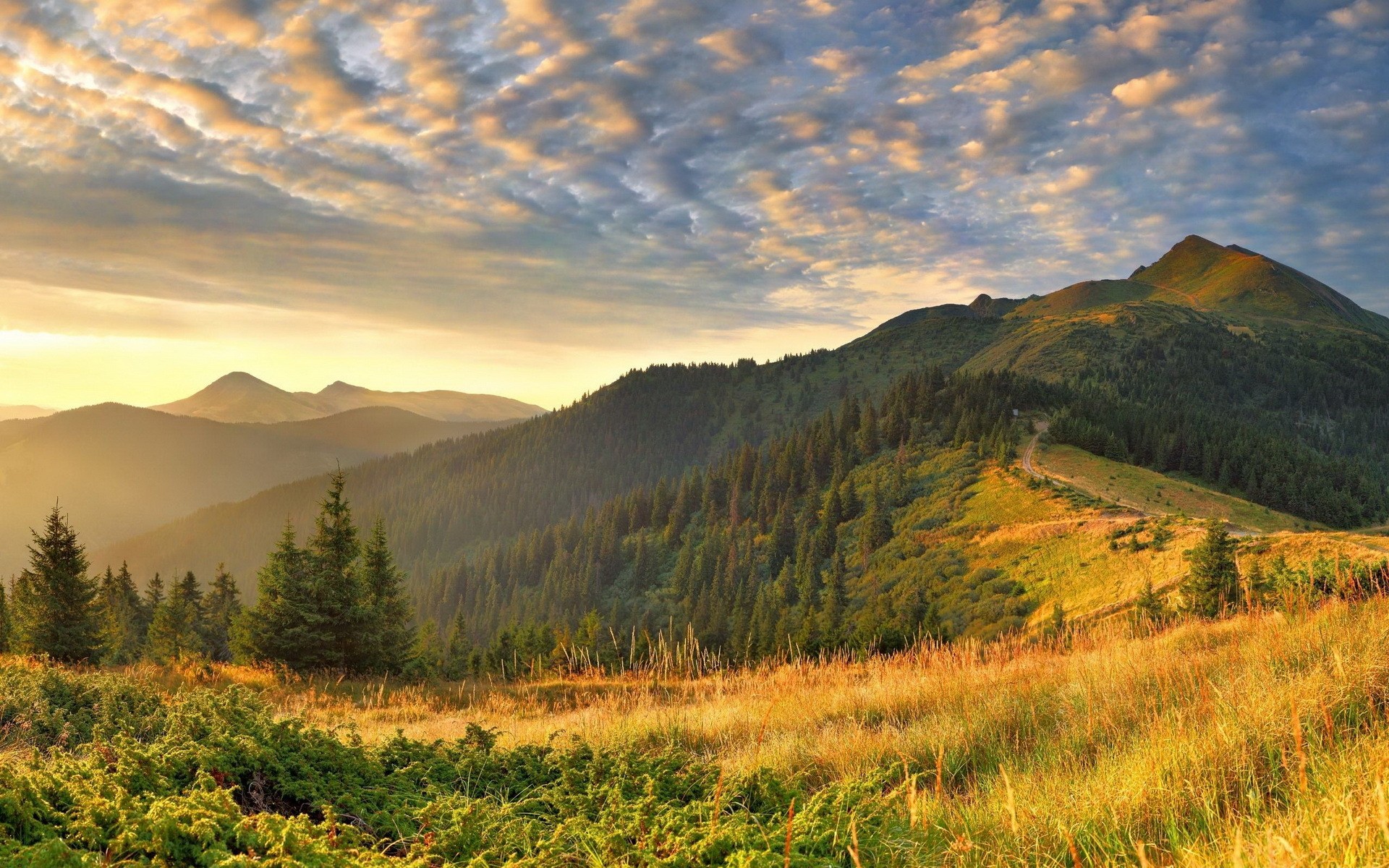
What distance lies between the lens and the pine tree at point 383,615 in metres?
22.7

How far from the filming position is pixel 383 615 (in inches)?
931

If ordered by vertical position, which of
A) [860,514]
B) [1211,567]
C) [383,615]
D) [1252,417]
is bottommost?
[860,514]

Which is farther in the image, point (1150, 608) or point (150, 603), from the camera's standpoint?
point (150, 603)

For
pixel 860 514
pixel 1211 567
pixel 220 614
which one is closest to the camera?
pixel 1211 567

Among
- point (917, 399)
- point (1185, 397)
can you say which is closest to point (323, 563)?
point (917, 399)

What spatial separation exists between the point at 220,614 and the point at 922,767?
73.9 m

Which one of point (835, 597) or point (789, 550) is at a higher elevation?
point (789, 550)

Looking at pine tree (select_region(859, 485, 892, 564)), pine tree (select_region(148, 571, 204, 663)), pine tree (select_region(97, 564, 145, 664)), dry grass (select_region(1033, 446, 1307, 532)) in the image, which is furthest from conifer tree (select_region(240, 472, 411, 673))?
pine tree (select_region(859, 485, 892, 564))

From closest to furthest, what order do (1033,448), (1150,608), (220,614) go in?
1. (1150,608)
2. (220,614)
3. (1033,448)

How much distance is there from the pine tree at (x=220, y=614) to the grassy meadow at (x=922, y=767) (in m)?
59.9

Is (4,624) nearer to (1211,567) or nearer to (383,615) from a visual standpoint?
(383,615)

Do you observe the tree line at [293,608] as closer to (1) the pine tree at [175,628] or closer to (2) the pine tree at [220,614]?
(1) the pine tree at [175,628]

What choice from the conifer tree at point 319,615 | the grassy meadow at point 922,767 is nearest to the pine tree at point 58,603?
the conifer tree at point 319,615

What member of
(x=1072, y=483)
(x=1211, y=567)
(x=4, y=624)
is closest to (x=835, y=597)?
(x=1072, y=483)
